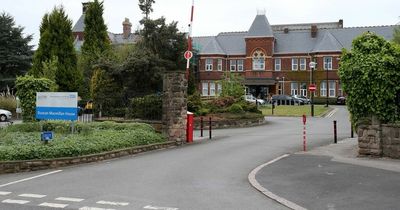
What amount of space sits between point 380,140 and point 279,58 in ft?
196

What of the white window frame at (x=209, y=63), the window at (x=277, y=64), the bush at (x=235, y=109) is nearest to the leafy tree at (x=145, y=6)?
the bush at (x=235, y=109)

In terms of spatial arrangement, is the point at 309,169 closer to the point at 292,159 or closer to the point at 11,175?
the point at 292,159

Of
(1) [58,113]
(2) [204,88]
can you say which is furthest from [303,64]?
(1) [58,113]

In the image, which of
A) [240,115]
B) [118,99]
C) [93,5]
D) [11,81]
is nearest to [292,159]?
[118,99]

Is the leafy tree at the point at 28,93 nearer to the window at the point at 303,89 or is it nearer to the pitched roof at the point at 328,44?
the pitched roof at the point at 328,44

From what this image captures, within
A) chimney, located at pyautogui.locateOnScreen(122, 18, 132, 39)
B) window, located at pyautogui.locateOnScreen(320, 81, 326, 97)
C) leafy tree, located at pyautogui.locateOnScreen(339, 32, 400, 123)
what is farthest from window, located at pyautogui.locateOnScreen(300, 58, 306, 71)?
leafy tree, located at pyautogui.locateOnScreen(339, 32, 400, 123)

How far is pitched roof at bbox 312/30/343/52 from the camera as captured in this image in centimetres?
7056

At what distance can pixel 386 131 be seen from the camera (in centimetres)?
1531

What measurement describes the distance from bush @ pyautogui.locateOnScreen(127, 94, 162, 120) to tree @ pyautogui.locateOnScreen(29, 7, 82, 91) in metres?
16.4

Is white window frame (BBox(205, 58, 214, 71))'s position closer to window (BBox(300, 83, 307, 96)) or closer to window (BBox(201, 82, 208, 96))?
window (BBox(201, 82, 208, 96))

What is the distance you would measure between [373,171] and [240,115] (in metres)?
20.3

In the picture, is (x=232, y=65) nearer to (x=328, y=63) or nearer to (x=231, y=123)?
(x=328, y=63)

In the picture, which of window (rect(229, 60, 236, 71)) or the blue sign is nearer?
the blue sign

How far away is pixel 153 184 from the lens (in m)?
11.4
